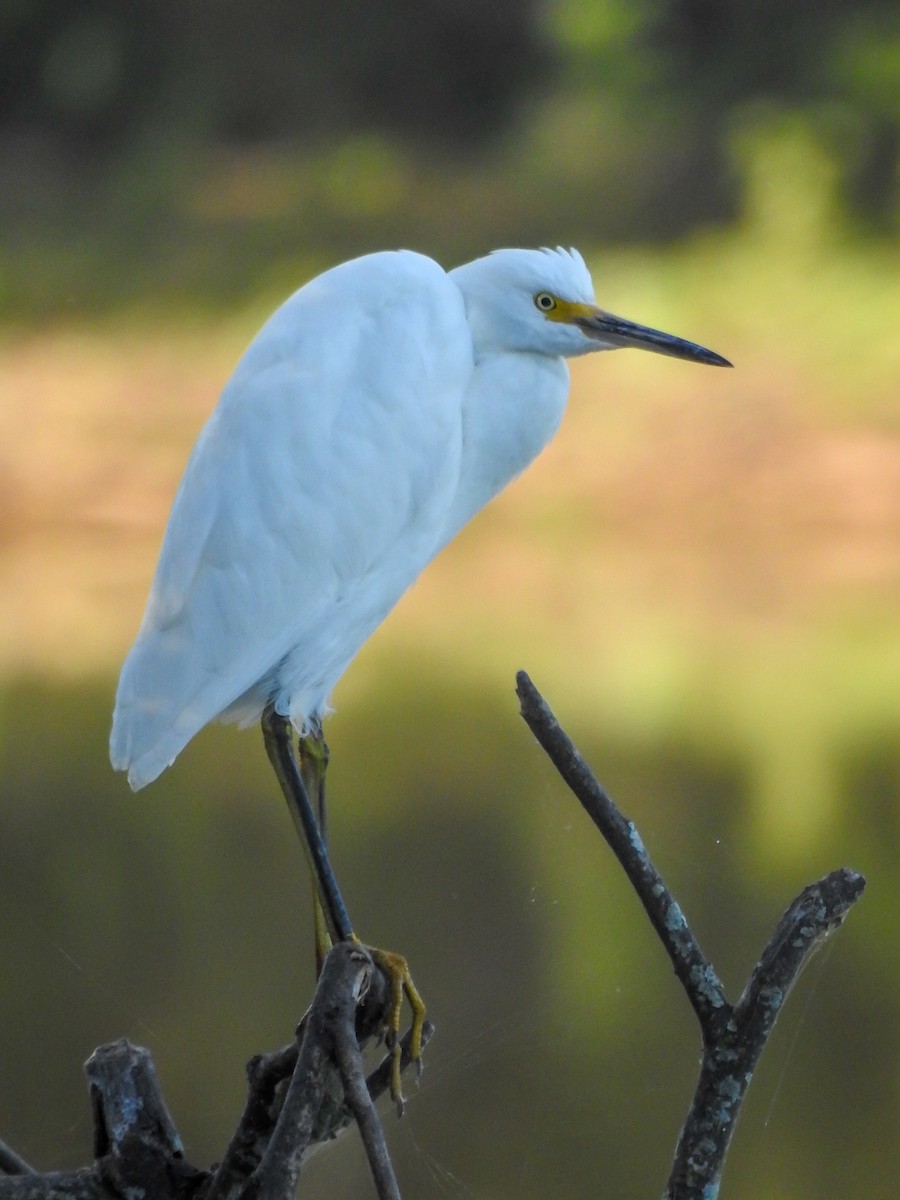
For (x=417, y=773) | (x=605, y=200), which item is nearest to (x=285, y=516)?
(x=417, y=773)

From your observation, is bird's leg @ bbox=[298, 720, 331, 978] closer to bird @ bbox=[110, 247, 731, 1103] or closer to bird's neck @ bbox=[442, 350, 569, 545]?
bird @ bbox=[110, 247, 731, 1103]

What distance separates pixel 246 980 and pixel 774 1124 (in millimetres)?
1209

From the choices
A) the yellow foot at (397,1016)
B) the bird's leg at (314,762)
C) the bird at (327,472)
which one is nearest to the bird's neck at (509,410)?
the bird at (327,472)

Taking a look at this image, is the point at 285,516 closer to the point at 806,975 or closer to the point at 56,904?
the point at 806,975

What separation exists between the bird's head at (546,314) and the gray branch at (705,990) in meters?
0.64

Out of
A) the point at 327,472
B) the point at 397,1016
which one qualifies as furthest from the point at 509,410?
the point at 397,1016

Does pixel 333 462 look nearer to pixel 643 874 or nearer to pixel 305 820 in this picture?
pixel 305 820

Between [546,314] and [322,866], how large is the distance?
591 millimetres

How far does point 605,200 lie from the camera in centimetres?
744

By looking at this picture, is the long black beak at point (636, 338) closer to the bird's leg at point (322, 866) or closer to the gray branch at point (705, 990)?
the bird's leg at point (322, 866)

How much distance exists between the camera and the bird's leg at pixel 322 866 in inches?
50.3

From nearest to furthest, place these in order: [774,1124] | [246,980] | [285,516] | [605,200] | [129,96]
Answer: [285,516] < [774,1124] < [246,980] < [605,200] < [129,96]

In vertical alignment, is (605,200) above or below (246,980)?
above

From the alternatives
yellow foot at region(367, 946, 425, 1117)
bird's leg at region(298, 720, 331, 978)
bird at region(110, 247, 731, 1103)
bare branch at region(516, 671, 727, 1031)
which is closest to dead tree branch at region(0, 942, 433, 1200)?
yellow foot at region(367, 946, 425, 1117)
